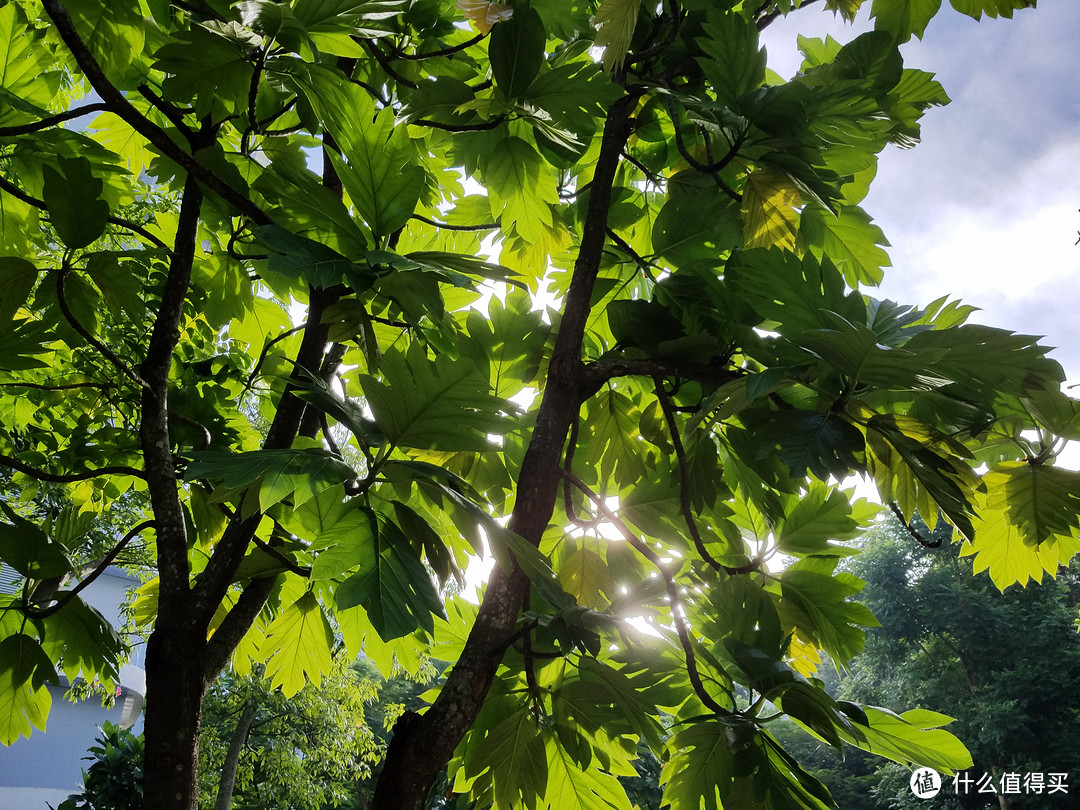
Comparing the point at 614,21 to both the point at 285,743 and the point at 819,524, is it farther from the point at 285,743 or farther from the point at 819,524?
the point at 285,743

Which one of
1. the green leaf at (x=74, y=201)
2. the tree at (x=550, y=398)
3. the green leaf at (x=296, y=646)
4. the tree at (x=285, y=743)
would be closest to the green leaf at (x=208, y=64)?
the tree at (x=550, y=398)

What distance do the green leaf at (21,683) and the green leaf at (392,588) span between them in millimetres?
547

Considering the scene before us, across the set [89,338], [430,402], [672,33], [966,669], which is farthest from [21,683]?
[966,669]

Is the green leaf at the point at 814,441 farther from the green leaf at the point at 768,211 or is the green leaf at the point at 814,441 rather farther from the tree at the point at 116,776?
the tree at the point at 116,776

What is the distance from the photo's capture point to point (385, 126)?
63 centimetres

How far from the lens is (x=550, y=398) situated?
0.65 metres

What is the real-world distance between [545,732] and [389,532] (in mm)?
271

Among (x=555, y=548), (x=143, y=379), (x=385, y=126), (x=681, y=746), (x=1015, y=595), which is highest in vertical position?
(x=1015, y=595)

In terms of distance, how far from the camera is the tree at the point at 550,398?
54cm

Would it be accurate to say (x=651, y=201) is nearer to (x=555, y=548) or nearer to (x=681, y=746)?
(x=555, y=548)

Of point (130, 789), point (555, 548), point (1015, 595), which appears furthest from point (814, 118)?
point (1015, 595)

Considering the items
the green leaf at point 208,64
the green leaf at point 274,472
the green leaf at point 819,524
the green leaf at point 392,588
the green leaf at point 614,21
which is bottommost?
the green leaf at point 392,588

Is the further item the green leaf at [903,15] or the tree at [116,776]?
the tree at [116,776]

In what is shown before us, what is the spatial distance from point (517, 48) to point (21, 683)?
0.89 metres
